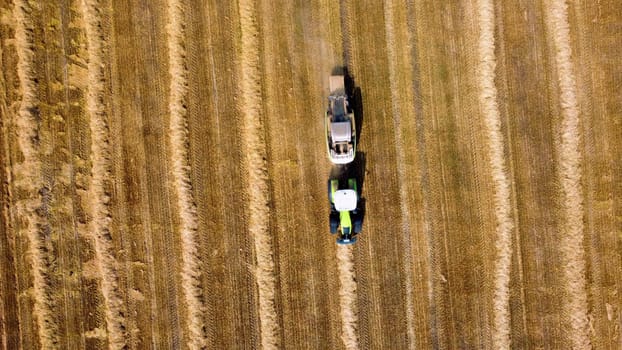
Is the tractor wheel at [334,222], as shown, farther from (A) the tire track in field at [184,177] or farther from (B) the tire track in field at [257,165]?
(A) the tire track in field at [184,177]

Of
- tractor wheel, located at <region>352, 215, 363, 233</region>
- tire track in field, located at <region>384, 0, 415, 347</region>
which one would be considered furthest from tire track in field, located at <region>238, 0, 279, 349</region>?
tire track in field, located at <region>384, 0, 415, 347</region>

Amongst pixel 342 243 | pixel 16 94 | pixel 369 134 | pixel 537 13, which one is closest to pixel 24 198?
pixel 16 94

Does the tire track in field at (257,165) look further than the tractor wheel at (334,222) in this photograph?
Yes

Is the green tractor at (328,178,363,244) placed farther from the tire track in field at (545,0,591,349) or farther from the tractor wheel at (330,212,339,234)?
the tire track in field at (545,0,591,349)

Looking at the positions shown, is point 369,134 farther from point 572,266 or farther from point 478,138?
point 572,266

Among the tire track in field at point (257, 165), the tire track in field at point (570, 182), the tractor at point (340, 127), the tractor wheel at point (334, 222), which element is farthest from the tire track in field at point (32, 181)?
the tire track in field at point (570, 182)
